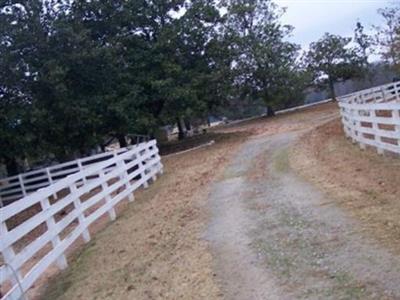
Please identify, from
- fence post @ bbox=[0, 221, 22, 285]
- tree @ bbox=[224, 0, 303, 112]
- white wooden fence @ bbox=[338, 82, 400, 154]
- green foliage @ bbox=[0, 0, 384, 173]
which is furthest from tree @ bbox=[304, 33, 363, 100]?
fence post @ bbox=[0, 221, 22, 285]

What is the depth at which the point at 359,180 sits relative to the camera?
30.1 ft

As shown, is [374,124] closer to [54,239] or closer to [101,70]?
[54,239]

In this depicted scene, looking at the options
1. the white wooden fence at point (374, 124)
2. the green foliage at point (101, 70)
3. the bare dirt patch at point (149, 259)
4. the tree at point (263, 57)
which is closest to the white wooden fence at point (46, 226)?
the bare dirt patch at point (149, 259)

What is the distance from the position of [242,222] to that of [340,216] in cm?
142

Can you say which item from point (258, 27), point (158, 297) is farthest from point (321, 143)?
point (258, 27)

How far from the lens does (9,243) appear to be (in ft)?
20.3

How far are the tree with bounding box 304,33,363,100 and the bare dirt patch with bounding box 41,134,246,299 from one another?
3520cm

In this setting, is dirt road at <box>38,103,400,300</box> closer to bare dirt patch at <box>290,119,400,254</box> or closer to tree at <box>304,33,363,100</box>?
bare dirt patch at <box>290,119,400,254</box>

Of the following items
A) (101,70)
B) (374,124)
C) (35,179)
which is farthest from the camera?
(101,70)

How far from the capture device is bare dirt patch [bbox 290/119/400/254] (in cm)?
634

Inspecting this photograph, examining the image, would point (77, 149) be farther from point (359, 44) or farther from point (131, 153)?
point (359, 44)

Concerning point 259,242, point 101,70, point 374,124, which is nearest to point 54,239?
point 259,242

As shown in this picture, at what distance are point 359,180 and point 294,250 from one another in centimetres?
375

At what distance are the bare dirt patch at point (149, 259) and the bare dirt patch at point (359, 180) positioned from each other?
1993 millimetres
